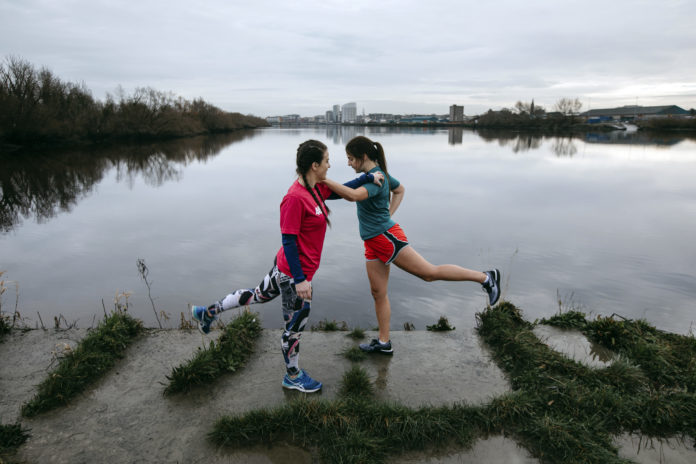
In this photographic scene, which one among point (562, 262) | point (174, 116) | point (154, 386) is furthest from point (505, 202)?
point (174, 116)

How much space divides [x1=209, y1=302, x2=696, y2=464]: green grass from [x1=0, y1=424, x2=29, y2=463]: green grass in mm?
1317

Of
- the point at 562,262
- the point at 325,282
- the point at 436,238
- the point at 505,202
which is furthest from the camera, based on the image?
the point at 505,202

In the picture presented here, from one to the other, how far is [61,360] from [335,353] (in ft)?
8.68

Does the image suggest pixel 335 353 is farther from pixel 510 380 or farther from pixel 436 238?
pixel 436 238

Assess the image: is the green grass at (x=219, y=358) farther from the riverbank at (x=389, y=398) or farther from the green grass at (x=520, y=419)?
the green grass at (x=520, y=419)

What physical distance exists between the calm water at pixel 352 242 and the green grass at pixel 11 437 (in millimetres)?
3629

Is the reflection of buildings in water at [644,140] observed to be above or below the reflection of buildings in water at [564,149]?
above

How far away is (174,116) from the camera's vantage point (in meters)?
58.7

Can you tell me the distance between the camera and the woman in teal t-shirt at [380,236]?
3717mm

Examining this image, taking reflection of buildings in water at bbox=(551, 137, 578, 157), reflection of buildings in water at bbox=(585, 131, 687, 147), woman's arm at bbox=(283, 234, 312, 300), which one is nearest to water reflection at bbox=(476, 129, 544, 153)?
reflection of buildings in water at bbox=(551, 137, 578, 157)

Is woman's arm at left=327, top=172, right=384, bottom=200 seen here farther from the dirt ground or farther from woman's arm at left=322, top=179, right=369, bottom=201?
the dirt ground

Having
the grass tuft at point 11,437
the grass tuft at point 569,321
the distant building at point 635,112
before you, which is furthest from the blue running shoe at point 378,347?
the distant building at point 635,112

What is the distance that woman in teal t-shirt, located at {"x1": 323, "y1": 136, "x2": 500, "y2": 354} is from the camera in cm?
372

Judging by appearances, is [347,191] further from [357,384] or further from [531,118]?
[531,118]
